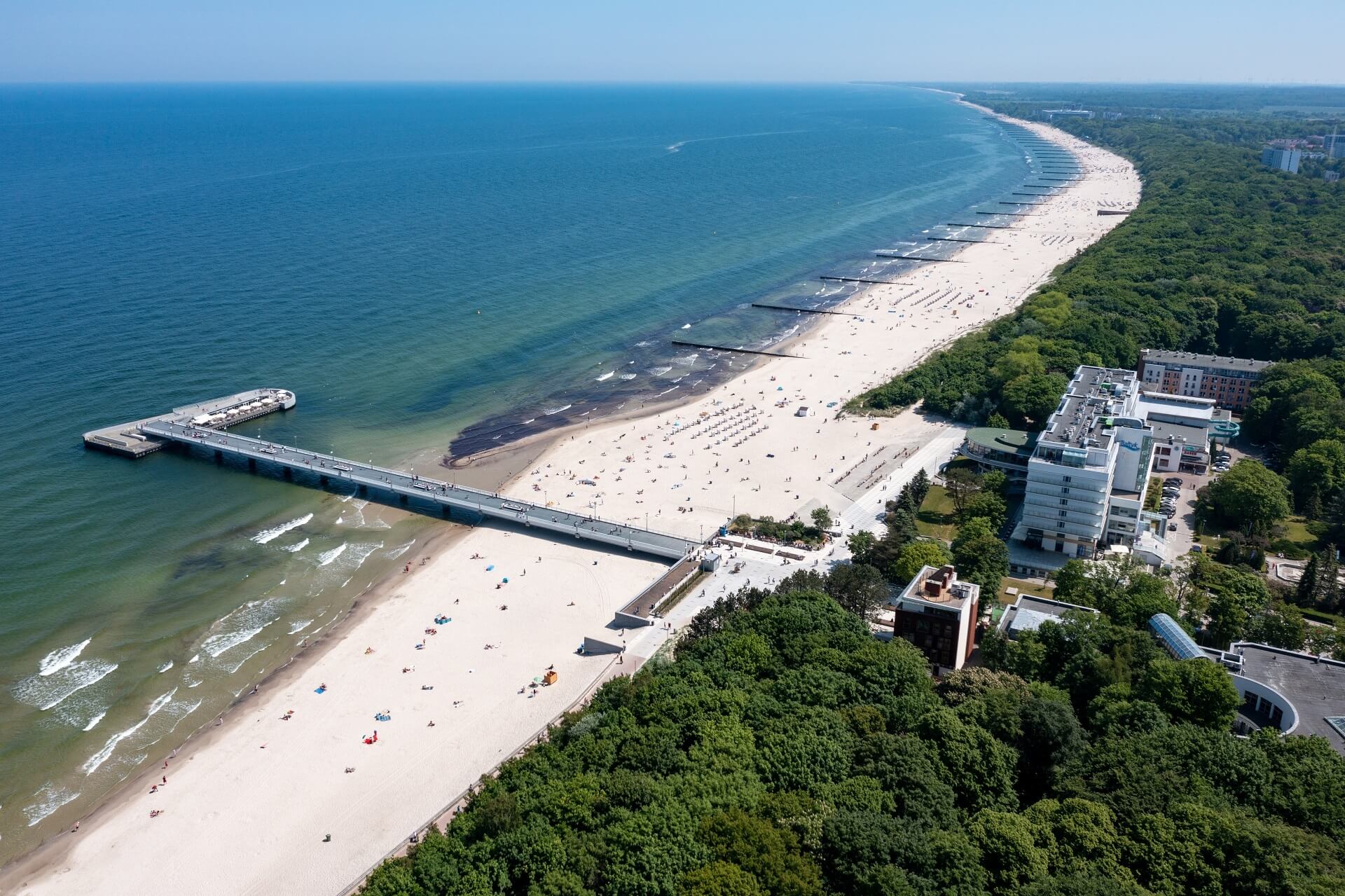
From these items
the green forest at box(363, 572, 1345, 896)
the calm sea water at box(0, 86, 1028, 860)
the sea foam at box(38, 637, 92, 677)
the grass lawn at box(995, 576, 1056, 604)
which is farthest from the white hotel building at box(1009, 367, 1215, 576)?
the sea foam at box(38, 637, 92, 677)

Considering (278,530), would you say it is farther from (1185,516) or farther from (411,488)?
(1185,516)

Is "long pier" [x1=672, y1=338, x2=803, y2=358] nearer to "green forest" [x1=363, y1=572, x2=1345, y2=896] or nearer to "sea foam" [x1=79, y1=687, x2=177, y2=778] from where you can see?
"green forest" [x1=363, y1=572, x2=1345, y2=896]

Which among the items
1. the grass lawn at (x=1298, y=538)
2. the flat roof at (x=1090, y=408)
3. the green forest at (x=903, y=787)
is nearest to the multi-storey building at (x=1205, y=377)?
the flat roof at (x=1090, y=408)

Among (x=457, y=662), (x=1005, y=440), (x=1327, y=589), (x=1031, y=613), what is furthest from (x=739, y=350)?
(x=1327, y=589)

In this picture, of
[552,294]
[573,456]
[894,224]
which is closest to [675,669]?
[573,456]

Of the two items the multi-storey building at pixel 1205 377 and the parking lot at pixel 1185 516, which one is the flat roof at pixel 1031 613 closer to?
the parking lot at pixel 1185 516
